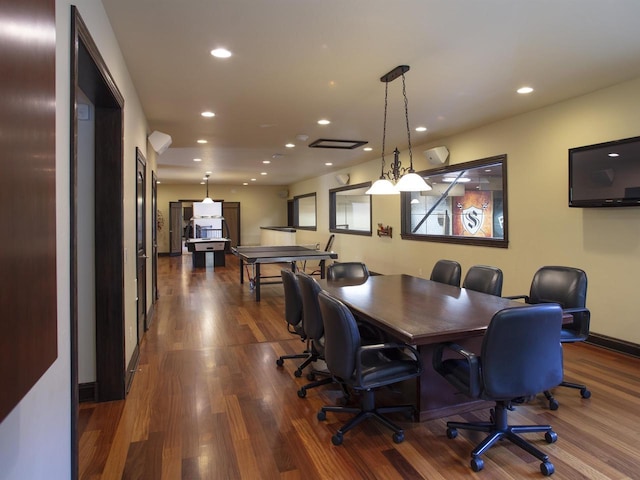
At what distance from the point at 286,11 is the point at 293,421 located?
2.58 meters

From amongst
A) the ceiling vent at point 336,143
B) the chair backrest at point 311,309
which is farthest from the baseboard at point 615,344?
the ceiling vent at point 336,143

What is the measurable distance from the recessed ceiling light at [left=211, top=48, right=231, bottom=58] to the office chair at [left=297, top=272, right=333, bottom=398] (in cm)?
178

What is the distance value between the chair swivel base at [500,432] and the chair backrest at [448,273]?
5.35 feet

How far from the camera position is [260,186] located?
15.0m

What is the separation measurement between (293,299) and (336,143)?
379cm

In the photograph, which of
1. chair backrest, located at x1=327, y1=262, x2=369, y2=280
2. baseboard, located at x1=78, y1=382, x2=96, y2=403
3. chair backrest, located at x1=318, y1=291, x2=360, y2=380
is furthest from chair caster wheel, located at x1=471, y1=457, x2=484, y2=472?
baseboard, located at x1=78, y1=382, x2=96, y2=403

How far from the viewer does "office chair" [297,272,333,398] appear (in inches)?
111

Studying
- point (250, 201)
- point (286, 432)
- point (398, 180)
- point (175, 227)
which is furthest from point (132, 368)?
point (250, 201)

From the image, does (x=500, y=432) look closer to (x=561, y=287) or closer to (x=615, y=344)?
(x=561, y=287)

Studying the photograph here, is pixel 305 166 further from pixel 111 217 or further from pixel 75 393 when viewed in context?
pixel 75 393

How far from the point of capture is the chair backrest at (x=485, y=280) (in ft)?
11.2

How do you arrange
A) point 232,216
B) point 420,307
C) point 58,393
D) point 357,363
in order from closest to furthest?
1. point 58,393
2. point 357,363
3. point 420,307
4. point 232,216

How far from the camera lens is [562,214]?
435cm

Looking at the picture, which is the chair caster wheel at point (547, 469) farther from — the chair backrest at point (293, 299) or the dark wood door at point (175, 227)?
the dark wood door at point (175, 227)
